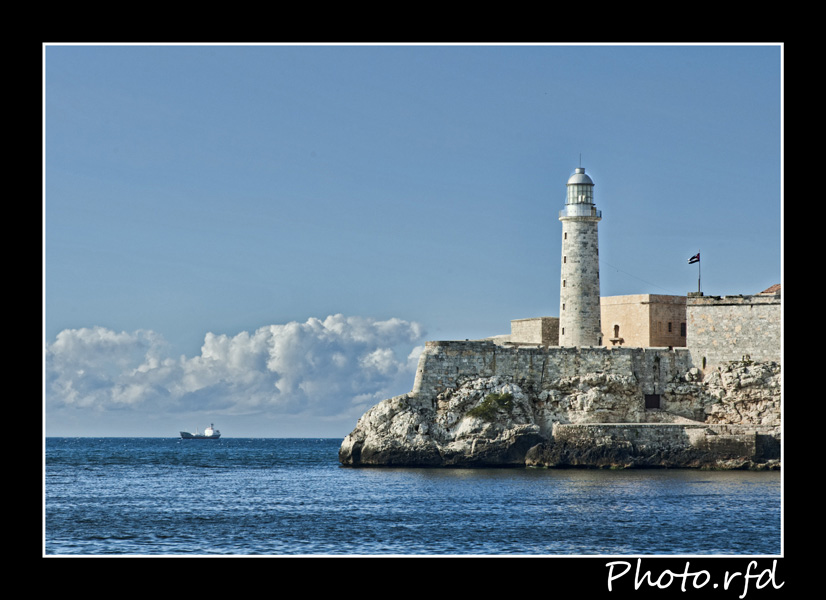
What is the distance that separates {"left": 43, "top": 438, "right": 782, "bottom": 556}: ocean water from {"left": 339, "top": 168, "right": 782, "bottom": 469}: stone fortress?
141 centimetres

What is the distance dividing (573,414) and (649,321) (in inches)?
242

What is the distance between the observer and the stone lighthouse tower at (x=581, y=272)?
45344mm

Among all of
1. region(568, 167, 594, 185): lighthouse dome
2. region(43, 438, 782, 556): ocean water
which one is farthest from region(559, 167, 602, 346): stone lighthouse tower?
region(43, 438, 782, 556): ocean water

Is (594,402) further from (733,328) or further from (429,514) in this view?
(429,514)

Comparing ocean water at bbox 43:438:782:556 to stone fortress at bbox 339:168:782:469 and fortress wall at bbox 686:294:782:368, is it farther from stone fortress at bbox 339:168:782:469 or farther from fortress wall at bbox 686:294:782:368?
fortress wall at bbox 686:294:782:368

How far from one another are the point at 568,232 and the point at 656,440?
9.58m

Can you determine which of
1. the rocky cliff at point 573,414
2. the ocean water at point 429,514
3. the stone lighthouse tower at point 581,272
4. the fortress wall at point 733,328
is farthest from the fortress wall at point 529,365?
the ocean water at point 429,514

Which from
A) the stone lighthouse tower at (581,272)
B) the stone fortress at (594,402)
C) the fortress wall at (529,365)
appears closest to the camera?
the stone fortress at (594,402)

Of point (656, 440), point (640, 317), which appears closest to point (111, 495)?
point (656, 440)

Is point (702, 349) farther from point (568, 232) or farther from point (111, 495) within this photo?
point (111, 495)

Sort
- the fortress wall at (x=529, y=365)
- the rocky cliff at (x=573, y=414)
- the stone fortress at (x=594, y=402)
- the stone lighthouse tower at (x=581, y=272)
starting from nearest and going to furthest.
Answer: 1. the rocky cliff at (x=573, y=414)
2. the stone fortress at (x=594, y=402)
3. the fortress wall at (x=529, y=365)
4. the stone lighthouse tower at (x=581, y=272)

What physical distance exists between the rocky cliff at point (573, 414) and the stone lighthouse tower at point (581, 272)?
7.52ft

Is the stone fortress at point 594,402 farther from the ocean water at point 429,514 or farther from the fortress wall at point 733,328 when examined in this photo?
the ocean water at point 429,514
